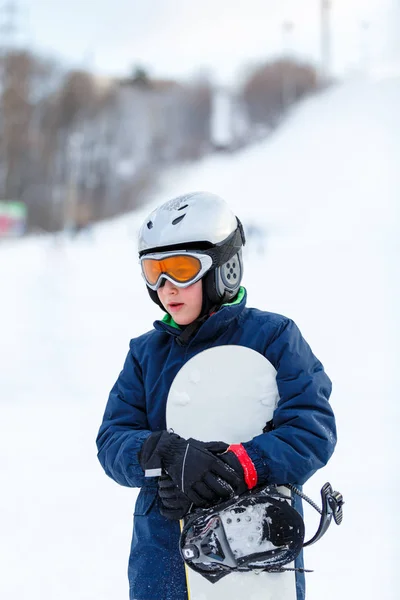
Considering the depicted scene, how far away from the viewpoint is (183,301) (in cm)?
194

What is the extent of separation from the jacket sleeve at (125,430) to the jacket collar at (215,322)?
14cm

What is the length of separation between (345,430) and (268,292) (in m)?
6.59

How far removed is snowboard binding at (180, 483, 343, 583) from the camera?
173 cm

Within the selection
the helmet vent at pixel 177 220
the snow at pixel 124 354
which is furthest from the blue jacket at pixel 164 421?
the snow at pixel 124 354

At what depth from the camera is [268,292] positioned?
1225 centimetres

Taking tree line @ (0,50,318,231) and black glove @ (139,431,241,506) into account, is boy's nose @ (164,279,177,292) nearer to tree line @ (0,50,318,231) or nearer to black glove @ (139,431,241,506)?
black glove @ (139,431,241,506)

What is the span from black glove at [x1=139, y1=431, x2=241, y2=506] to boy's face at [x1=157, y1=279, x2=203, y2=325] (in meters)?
0.33

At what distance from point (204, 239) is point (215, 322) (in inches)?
8.0

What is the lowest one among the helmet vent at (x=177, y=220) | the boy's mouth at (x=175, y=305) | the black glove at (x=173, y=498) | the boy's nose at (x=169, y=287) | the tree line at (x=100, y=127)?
the black glove at (x=173, y=498)

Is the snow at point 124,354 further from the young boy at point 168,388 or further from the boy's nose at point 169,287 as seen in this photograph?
the boy's nose at point 169,287

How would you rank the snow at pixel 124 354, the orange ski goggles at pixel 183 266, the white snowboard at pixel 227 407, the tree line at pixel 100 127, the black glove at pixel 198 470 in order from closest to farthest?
the black glove at pixel 198 470
the white snowboard at pixel 227 407
the orange ski goggles at pixel 183 266
the snow at pixel 124 354
the tree line at pixel 100 127

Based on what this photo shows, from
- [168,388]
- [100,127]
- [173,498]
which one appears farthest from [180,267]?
[100,127]

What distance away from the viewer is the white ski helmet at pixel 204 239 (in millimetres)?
1938

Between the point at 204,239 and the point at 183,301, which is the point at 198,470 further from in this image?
the point at 204,239
